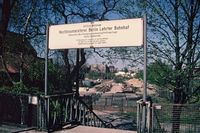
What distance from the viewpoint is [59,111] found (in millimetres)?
11578

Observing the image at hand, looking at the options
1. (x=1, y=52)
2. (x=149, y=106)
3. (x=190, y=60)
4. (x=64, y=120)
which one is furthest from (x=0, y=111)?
(x=190, y=60)

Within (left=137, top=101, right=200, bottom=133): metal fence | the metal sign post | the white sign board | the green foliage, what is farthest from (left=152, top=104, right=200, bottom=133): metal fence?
the green foliage

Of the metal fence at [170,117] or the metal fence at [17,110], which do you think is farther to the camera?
the metal fence at [17,110]

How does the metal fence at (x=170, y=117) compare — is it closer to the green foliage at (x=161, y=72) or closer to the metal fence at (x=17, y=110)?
the green foliage at (x=161, y=72)

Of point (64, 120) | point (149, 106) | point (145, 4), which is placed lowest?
point (64, 120)

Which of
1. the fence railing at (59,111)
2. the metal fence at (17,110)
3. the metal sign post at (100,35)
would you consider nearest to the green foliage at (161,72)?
A: the fence railing at (59,111)

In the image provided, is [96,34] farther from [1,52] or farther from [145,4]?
[1,52]

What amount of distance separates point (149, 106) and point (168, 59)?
5.01 m

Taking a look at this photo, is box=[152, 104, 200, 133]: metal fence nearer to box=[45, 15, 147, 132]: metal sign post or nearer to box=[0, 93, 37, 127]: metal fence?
box=[45, 15, 147, 132]: metal sign post

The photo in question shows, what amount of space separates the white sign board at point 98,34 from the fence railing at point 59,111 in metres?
1.83

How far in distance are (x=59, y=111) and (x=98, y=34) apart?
3.05 meters

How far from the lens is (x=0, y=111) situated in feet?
40.1

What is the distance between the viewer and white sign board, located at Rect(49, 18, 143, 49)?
9828 mm

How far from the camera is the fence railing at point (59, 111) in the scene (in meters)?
10.9
